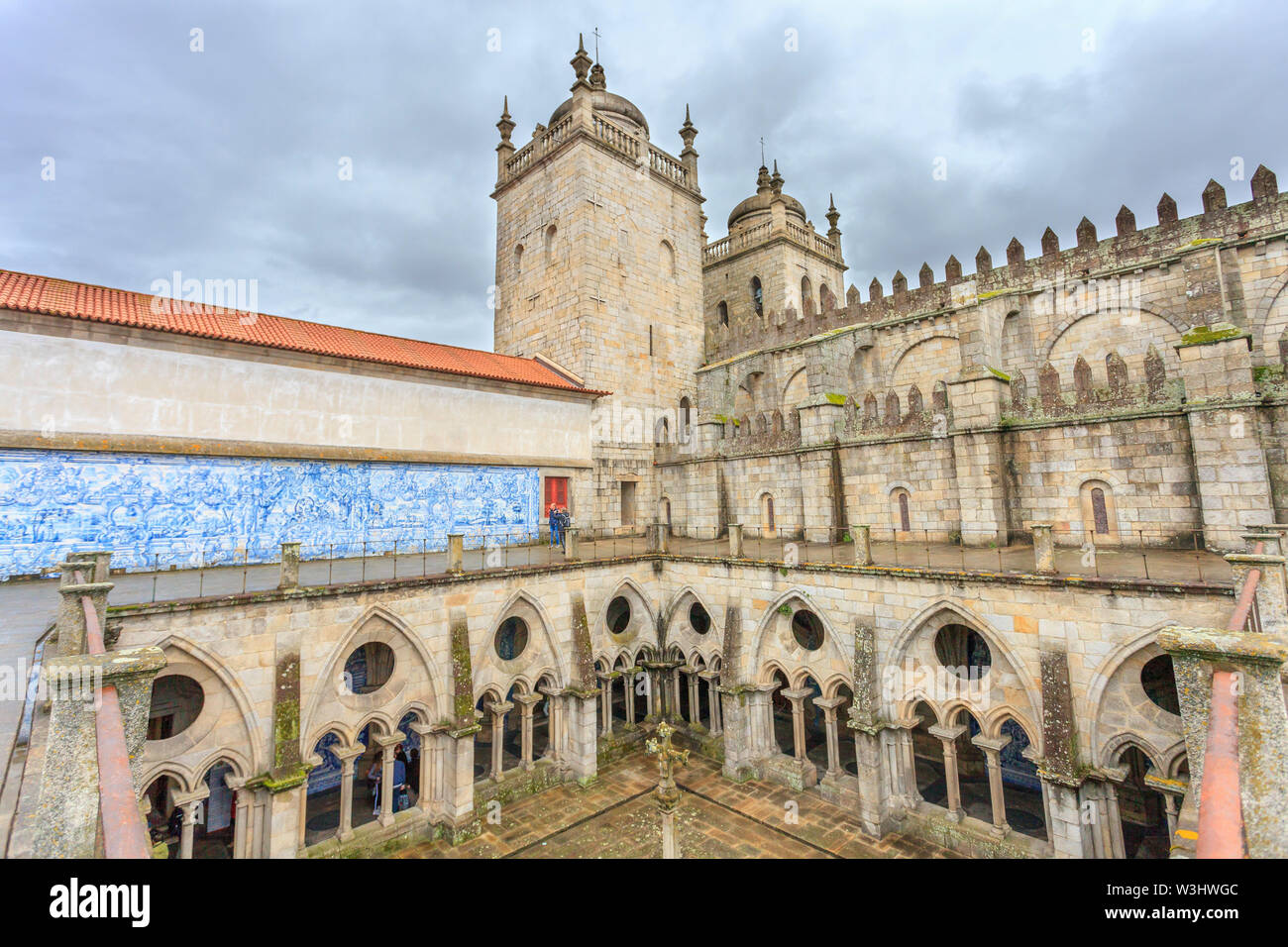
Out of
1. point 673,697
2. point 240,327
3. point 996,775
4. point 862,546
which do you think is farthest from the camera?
point 673,697

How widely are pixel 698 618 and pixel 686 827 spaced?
623 centimetres

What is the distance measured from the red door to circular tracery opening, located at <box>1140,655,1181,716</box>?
58.4 feet

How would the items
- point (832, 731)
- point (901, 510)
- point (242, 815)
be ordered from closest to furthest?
point (242, 815) < point (832, 731) < point (901, 510)

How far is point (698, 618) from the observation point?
18297 mm

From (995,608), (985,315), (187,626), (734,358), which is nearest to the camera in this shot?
(187,626)

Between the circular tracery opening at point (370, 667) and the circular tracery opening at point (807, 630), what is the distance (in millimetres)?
11879

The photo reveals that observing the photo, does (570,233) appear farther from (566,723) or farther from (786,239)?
(566,723)

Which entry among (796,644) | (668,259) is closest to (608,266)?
(668,259)

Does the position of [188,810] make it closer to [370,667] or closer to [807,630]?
[370,667]

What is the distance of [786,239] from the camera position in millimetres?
31438

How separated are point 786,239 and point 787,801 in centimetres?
2783

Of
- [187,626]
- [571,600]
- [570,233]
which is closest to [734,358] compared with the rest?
[570,233]

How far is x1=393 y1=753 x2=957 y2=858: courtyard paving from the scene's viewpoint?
12430 millimetres

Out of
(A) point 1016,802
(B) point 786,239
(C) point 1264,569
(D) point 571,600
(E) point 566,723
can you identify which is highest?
(B) point 786,239
